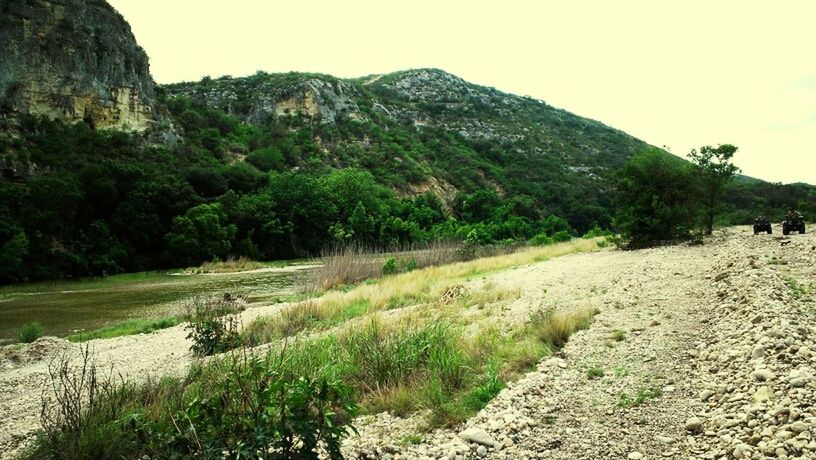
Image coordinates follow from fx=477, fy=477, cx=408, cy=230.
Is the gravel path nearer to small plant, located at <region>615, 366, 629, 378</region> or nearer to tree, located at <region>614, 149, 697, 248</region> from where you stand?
small plant, located at <region>615, 366, 629, 378</region>

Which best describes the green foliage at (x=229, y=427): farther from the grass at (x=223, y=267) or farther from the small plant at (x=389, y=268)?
the grass at (x=223, y=267)

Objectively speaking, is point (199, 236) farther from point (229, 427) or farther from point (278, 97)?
point (278, 97)

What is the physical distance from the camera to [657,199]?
26.3m

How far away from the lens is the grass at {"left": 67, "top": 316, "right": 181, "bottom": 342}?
47.8 ft

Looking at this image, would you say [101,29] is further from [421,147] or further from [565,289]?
[565,289]

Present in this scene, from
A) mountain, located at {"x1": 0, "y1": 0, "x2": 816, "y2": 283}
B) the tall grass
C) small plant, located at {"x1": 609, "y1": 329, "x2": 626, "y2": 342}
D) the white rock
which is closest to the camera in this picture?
the white rock

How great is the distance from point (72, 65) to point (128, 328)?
5094 cm

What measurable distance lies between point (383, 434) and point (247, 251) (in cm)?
4473

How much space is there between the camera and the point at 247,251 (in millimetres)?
47188

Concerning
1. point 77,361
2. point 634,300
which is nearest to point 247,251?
point 77,361

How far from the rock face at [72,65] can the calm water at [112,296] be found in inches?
1062

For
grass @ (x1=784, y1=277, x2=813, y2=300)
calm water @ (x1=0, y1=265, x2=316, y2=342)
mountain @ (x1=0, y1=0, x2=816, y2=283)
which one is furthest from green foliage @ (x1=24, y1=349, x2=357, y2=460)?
mountain @ (x1=0, y1=0, x2=816, y2=283)

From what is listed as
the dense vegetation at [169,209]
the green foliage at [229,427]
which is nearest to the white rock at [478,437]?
the green foliage at [229,427]

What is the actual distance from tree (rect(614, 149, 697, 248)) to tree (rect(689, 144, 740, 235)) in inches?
38.6
